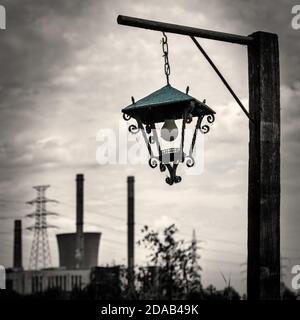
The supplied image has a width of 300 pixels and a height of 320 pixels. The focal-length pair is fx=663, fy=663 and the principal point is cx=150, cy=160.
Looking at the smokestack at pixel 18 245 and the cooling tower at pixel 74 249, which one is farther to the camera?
the smokestack at pixel 18 245

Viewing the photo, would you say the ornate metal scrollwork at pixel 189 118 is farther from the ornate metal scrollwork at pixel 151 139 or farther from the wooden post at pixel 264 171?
the wooden post at pixel 264 171

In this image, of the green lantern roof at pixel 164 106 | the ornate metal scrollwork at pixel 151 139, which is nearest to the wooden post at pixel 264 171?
the green lantern roof at pixel 164 106

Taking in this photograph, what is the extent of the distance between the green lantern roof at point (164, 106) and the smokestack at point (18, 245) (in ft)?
124

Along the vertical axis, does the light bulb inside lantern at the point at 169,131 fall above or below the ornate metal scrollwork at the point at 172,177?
above

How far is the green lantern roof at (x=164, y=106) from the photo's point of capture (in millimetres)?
4941

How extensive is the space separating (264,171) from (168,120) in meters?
0.83

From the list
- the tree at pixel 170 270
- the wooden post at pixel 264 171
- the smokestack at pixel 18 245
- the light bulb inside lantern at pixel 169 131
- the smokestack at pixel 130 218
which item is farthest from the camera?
the smokestack at pixel 18 245

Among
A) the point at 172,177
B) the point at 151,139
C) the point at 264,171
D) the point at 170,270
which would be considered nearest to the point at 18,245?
the point at 170,270

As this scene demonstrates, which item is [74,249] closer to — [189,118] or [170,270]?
[170,270]

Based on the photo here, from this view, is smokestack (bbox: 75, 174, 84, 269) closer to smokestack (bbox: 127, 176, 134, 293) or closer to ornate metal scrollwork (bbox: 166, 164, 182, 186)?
smokestack (bbox: 127, 176, 134, 293)

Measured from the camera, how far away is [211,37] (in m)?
4.96

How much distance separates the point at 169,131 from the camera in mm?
5094
